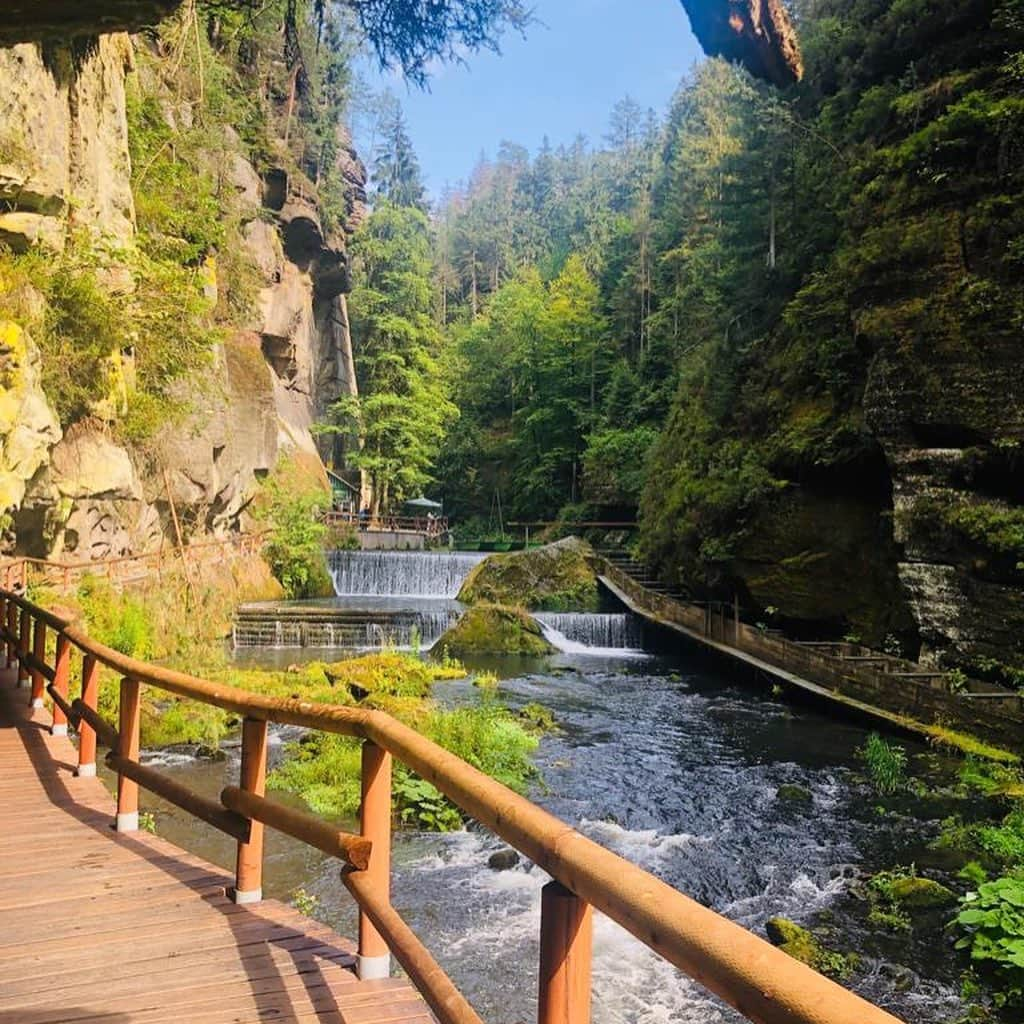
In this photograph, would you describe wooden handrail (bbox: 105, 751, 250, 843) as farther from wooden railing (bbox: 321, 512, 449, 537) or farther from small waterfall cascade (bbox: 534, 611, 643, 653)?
wooden railing (bbox: 321, 512, 449, 537)

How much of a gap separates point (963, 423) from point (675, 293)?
30.6 m

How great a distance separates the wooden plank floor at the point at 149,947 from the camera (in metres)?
2.41

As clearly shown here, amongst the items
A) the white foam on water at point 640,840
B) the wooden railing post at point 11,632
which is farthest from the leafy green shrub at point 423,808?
the wooden railing post at point 11,632

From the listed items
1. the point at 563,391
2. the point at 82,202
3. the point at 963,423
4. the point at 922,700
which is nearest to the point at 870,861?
the point at 922,700

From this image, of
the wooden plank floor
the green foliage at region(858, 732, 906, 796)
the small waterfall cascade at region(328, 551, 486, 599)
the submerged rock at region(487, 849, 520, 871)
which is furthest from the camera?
the small waterfall cascade at region(328, 551, 486, 599)

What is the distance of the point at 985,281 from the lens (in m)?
11.3

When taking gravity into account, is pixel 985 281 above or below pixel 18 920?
above

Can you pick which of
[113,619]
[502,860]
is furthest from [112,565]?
[502,860]

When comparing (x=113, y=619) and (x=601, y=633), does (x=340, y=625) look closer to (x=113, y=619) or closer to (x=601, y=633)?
(x=113, y=619)

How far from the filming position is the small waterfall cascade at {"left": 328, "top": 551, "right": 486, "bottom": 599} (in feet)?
95.0

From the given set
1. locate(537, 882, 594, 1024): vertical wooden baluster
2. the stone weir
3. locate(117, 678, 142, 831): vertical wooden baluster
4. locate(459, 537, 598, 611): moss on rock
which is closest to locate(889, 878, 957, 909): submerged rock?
locate(117, 678, 142, 831): vertical wooden baluster

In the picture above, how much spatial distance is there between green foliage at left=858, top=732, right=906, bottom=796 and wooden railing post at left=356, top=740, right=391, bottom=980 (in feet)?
→ 27.9

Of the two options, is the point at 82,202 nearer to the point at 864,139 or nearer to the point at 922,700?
the point at 922,700

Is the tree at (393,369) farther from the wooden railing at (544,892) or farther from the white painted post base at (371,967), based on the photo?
the white painted post base at (371,967)
